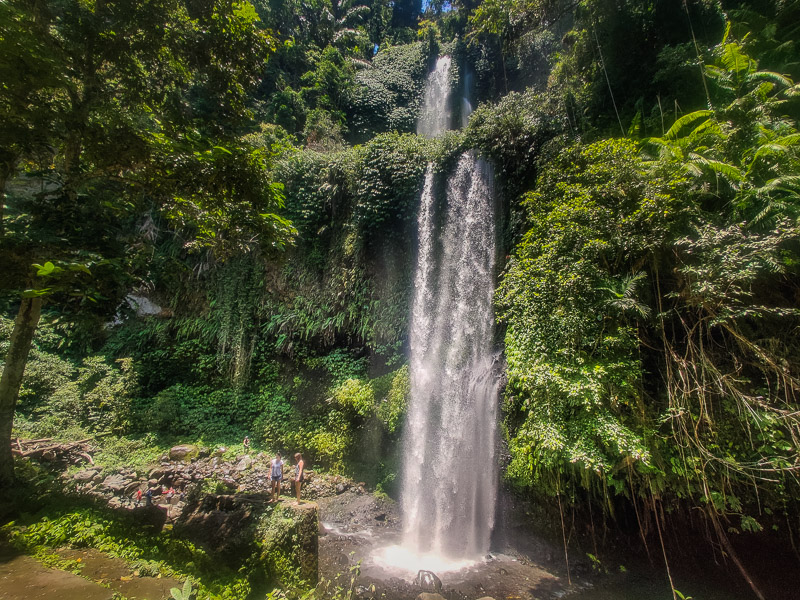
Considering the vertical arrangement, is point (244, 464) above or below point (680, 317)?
below

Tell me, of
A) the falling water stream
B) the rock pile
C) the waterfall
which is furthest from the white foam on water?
the waterfall

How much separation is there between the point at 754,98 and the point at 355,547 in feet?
33.9

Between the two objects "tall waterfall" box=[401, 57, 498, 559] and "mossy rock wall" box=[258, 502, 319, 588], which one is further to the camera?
"tall waterfall" box=[401, 57, 498, 559]

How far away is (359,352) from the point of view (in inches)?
438

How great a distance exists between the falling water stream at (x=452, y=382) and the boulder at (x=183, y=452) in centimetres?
605

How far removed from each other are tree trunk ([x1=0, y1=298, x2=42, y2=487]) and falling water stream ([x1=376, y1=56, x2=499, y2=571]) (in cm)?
618

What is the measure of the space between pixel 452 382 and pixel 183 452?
781cm

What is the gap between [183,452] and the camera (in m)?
9.44

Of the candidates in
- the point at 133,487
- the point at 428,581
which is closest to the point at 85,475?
the point at 133,487

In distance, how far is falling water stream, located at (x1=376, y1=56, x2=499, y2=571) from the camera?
714cm

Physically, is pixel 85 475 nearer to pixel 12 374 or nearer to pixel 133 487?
pixel 133 487

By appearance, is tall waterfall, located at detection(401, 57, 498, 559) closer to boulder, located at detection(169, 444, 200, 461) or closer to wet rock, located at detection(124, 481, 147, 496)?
boulder, located at detection(169, 444, 200, 461)

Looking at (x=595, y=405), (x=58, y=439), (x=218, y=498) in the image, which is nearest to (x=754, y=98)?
(x=595, y=405)

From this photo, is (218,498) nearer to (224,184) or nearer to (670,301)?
(224,184)
